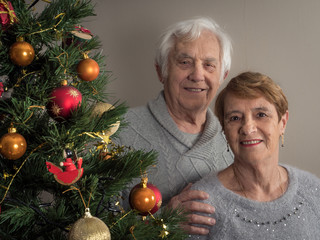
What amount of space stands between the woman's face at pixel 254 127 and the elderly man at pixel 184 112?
360 millimetres

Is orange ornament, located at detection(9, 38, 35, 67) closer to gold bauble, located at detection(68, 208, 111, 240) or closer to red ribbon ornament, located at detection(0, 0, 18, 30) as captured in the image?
red ribbon ornament, located at detection(0, 0, 18, 30)

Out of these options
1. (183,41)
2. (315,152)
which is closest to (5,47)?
(183,41)

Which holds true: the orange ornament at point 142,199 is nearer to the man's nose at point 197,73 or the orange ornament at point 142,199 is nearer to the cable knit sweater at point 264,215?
the cable knit sweater at point 264,215

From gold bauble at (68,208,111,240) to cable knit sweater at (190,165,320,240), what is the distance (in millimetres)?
617

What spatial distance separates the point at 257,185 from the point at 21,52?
3.01 feet

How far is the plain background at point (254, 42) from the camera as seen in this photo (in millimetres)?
1720

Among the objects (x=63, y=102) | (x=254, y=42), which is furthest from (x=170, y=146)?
(x=63, y=102)

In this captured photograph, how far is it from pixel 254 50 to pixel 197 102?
0.36m

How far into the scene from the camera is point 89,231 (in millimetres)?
754

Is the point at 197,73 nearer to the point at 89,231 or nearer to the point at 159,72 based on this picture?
the point at 159,72

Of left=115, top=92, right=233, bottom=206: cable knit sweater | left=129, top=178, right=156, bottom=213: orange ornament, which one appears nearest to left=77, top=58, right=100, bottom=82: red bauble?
left=129, top=178, right=156, bottom=213: orange ornament

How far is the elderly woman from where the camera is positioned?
129cm

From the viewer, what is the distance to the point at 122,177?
2.97 feet

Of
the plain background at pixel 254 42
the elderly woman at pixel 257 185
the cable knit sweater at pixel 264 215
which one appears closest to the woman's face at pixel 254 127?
the elderly woman at pixel 257 185
